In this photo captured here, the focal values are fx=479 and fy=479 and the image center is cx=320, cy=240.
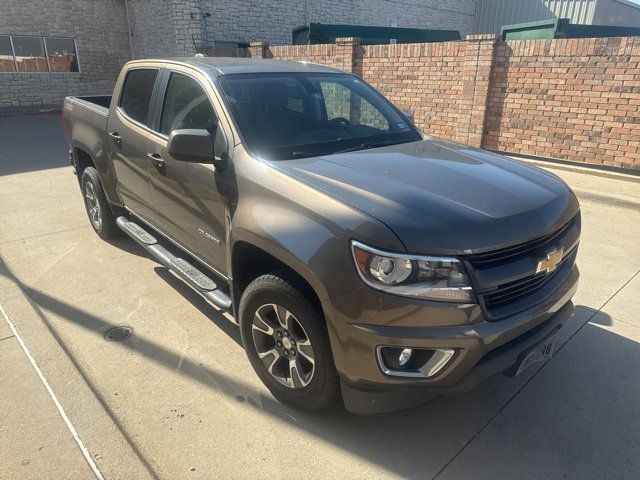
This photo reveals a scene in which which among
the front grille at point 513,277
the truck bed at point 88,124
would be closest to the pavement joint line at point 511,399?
the front grille at point 513,277

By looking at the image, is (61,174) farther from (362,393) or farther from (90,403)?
(362,393)

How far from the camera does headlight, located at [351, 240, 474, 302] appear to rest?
2055mm

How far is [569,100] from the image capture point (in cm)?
802

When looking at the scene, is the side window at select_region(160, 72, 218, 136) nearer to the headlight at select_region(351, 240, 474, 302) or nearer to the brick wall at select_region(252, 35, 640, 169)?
the headlight at select_region(351, 240, 474, 302)

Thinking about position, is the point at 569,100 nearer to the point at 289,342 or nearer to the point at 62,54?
the point at 289,342

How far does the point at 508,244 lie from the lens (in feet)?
7.18

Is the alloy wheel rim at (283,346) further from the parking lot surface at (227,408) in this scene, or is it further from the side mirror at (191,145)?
the side mirror at (191,145)

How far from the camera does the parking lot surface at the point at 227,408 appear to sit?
2.39 metres

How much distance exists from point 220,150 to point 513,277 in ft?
5.98

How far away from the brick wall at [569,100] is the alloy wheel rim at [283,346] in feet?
23.7

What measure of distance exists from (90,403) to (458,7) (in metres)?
29.5

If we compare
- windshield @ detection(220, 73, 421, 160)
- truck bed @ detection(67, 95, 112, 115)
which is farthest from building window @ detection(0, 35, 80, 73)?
windshield @ detection(220, 73, 421, 160)

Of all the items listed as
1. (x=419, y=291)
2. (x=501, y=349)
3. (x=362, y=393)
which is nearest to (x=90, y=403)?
(x=362, y=393)

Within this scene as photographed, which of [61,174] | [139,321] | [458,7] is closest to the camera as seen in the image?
[139,321]
